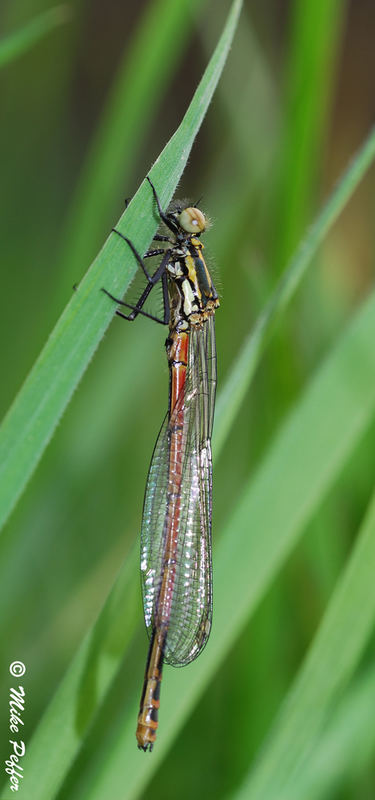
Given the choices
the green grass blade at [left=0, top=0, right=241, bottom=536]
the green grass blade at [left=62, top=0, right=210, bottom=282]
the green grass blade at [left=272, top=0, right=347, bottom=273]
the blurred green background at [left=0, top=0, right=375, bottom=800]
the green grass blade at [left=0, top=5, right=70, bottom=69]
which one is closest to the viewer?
the green grass blade at [left=0, top=0, right=241, bottom=536]

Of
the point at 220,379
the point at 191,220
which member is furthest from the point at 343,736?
the point at 220,379

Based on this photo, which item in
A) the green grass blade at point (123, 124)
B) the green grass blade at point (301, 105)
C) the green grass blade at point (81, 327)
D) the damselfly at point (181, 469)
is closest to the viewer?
the green grass blade at point (81, 327)

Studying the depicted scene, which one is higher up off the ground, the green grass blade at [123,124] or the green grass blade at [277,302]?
the green grass blade at [123,124]

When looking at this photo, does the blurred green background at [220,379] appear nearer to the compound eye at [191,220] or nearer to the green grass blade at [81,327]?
the compound eye at [191,220]

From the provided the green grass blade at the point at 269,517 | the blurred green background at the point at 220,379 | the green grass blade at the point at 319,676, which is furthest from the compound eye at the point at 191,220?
the green grass blade at the point at 319,676

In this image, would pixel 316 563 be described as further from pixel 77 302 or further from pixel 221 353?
pixel 221 353

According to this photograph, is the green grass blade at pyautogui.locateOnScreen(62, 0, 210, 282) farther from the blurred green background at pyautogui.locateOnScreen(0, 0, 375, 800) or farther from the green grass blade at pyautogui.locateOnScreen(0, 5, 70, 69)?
the green grass blade at pyautogui.locateOnScreen(0, 5, 70, 69)

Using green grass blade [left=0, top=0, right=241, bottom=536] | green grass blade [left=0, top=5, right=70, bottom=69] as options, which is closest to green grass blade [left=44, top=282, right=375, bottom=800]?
green grass blade [left=0, top=0, right=241, bottom=536]
